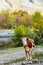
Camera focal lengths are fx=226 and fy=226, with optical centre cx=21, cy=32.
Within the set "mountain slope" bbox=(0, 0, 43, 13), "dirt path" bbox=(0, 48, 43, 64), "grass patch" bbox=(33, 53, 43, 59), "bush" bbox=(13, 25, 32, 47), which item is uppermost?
"mountain slope" bbox=(0, 0, 43, 13)

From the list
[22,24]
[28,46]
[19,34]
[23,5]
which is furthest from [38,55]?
[23,5]

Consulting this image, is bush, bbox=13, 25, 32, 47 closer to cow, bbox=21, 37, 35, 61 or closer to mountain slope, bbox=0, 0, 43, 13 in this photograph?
cow, bbox=21, 37, 35, 61

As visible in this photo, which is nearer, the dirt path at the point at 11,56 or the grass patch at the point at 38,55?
the dirt path at the point at 11,56

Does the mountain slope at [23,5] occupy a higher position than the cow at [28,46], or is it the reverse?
the mountain slope at [23,5]

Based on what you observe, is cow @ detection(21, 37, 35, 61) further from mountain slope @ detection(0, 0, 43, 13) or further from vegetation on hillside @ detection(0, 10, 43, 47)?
mountain slope @ detection(0, 0, 43, 13)

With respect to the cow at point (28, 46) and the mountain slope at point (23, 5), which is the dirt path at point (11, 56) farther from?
the mountain slope at point (23, 5)

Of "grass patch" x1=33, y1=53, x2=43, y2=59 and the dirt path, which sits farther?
"grass patch" x1=33, y1=53, x2=43, y2=59

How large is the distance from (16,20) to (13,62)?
0.88m

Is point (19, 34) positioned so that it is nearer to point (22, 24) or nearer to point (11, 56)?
point (22, 24)

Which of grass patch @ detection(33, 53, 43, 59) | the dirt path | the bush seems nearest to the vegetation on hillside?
the bush

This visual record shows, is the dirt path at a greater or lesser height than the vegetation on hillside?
lesser

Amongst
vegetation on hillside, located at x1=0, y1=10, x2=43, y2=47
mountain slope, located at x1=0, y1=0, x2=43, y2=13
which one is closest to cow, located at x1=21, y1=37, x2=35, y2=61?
vegetation on hillside, located at x1=0, y1=10, x2=43, y2=47

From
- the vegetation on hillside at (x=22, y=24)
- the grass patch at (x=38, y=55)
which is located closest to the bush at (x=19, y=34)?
the vegetation on hillside at (x=22, y=24)

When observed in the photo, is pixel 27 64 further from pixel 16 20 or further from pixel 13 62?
pixel 16 20
